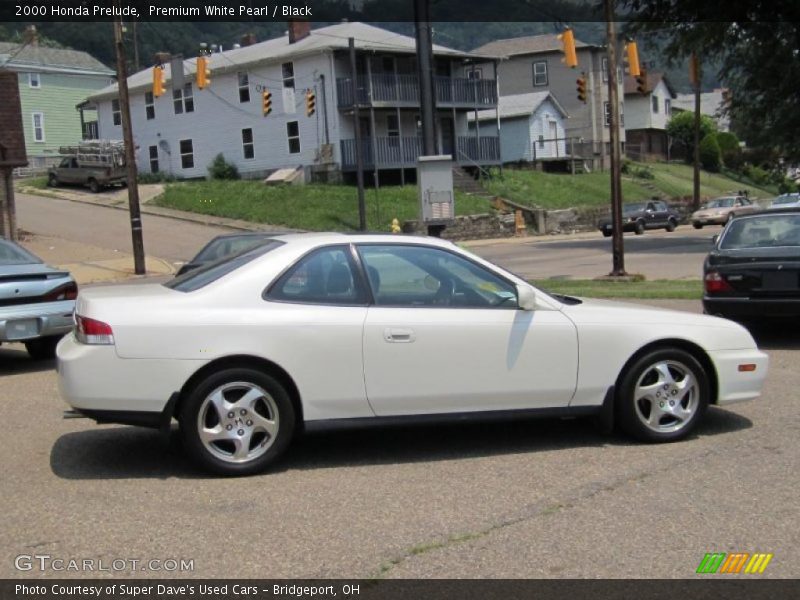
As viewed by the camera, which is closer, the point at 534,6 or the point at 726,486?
the point at 726,486

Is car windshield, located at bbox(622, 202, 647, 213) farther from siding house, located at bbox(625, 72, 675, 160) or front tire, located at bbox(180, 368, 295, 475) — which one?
front tire, located at bbox(180, 368, 295, 475)

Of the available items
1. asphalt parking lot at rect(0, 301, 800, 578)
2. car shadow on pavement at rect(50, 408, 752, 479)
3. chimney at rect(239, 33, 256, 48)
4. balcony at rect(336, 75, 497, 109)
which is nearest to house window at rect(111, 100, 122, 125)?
chimney at rect(239, 33, 256, 48)

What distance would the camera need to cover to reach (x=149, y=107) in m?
52.3

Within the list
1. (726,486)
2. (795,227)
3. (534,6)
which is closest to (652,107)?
(534,6)

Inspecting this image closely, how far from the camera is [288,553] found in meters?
4.54

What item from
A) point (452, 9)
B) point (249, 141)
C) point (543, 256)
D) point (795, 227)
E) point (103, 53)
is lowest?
point (543, 256)

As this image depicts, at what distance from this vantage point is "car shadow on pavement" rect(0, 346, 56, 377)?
10289mm

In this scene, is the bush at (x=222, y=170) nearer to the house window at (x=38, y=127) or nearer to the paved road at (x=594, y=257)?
the paved road at (x=594, y=257)

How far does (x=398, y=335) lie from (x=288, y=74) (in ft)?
137

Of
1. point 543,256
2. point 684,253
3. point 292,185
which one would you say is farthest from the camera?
point 292,185

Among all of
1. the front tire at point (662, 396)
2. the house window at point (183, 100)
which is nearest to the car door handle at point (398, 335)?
the front tire at point (662, 396)

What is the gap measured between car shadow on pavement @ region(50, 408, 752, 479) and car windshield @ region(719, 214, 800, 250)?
4068 millimetres

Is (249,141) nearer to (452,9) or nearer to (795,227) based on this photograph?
(452,9)

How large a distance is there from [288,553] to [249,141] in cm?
4472
